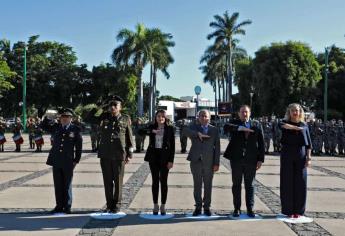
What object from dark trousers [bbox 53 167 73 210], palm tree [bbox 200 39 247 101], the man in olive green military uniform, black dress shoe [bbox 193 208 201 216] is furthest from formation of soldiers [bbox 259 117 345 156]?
palm tree [bbox 200 39 247 101]

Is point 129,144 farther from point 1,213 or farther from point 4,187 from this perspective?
point 4,187

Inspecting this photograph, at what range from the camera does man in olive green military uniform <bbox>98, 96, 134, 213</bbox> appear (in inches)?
288

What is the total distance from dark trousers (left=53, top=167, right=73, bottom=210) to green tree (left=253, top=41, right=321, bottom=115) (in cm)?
3957

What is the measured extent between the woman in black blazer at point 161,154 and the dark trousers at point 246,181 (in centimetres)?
101

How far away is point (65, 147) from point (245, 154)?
284 centimetres

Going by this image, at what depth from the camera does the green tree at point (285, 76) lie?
45.1 meters

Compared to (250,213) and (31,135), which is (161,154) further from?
(31,135)

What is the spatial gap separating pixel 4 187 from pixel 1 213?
8.77 feet

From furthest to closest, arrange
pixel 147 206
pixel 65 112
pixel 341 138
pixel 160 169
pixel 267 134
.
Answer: pixel 267 134 < pixel 341 138 < pixel 147 206 < pixel 65 112 < pixel 160 169

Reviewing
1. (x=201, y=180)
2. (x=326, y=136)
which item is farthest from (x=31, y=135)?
(x=201, y=180)

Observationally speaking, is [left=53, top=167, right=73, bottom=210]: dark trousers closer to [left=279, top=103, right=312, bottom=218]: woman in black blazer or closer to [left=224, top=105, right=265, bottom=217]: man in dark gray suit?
[left=224, top=105, right=265, bottom=217]: man in dark gray suit

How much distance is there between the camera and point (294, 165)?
720 centimetres

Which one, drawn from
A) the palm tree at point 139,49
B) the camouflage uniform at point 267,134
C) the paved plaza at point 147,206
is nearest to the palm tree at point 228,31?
the palm tree at point 139,49

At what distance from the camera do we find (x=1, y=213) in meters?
7.23
